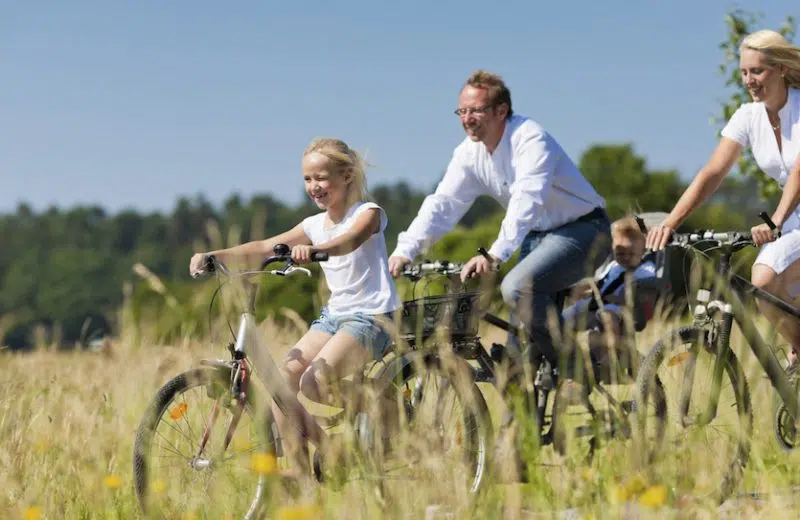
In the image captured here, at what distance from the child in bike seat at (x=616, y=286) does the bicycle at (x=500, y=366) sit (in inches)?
6.7

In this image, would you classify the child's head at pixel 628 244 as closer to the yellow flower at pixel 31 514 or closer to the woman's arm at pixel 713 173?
the woman's arm at pixel 713 173

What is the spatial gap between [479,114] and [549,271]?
789 millimetres

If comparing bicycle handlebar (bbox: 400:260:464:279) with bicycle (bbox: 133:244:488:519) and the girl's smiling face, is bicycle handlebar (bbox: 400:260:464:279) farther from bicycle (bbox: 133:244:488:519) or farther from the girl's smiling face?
bicycle (bbox: 133:244:488:519)

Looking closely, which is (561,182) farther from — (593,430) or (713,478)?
(713,478)

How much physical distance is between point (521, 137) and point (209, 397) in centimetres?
197

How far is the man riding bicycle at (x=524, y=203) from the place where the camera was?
5.53 meters

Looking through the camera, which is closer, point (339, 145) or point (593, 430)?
point (339, 145)

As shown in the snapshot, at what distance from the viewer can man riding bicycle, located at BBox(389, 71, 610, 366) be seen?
18.1 feet

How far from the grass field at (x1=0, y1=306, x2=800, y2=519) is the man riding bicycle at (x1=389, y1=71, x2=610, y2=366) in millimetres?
894

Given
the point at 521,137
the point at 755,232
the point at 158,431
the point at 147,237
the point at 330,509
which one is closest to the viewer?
the point at 330,509

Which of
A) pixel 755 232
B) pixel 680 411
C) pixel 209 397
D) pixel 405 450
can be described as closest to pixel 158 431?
pixel 209 397

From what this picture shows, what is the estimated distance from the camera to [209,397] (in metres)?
4.58

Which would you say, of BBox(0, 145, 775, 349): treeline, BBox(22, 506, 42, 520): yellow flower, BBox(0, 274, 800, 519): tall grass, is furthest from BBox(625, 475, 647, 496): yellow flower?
BBox(0, 145, 775, 349): treeline

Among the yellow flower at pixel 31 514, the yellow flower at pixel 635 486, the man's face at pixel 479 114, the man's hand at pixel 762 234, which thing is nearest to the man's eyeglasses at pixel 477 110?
the man's face at pixel 479 114
